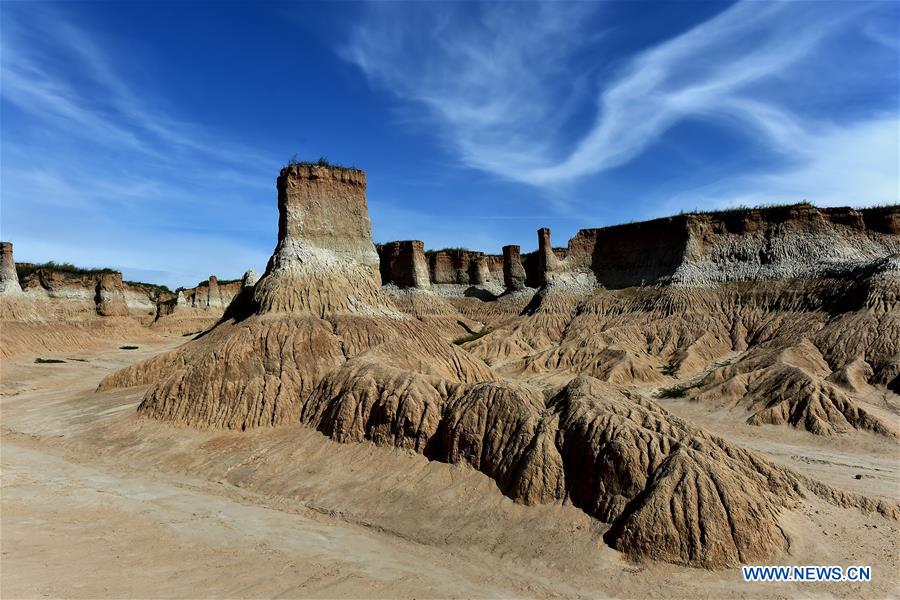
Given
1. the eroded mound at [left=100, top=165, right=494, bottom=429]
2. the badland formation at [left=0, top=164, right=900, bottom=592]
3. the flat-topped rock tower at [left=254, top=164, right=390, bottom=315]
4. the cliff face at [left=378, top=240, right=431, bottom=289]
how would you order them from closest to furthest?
the badland formation at [left=0, top=164, right=900, bottom=592], the eroded mound at [left=100, top=165, right=494, bottom=429], the flat-topped rock tower at [left=254, top=164, right=390, bottom=315], the cliff face at [left=378, top=240, right=431, bottom=289]

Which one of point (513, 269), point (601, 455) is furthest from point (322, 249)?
point (513, 269)

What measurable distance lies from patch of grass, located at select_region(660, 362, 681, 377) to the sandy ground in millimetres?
13212

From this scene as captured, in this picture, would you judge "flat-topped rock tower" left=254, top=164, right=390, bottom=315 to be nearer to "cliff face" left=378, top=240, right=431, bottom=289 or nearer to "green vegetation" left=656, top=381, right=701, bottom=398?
"green vegetation" left=656, top=381, right=701, bottom=398

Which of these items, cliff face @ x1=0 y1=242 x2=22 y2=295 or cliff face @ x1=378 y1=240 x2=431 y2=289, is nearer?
cliff face @ x1=0 y1=242 x2=22 y2=295

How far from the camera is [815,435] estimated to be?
2081cm

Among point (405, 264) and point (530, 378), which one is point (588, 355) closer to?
point (530, 378)

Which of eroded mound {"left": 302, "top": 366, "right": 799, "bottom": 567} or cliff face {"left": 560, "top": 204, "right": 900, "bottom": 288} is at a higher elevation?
cliff face {"left": 560, "top": 204, "right": 900, "bottom": 288}

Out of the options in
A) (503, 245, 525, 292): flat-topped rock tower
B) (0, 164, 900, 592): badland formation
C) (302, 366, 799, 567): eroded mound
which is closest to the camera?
(302, 366, 799, 567): eroded mound

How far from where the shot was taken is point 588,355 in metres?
35.0

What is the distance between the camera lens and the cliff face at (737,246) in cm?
3669

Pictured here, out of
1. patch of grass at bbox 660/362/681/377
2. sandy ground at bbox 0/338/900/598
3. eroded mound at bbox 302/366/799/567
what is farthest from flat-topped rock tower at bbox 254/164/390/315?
patch of grass at bbox 660/362/681/377

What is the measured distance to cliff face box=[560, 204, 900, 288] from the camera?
36.7 m

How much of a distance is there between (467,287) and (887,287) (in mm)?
39011

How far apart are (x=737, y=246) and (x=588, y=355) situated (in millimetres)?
15331
